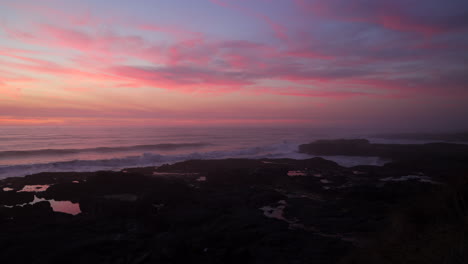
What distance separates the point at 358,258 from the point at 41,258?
9855mm

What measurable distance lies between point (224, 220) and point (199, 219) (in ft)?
4.04

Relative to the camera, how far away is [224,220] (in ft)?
40.8

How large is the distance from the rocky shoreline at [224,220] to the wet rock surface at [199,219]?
43 millimetres

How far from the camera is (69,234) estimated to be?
10.7 meters

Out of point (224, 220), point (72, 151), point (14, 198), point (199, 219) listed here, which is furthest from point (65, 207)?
point (72, 151)

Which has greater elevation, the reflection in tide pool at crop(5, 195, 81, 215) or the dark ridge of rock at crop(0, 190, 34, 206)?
the dark ridge of rock at crop(0, 190, 34, 206)

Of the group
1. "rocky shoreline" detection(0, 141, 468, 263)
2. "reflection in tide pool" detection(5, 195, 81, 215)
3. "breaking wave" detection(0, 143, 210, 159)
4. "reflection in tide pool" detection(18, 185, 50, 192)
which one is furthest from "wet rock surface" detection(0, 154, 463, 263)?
"breaking wave" detection(0, 143, 210, 159)

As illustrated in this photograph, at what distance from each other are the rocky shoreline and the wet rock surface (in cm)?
4

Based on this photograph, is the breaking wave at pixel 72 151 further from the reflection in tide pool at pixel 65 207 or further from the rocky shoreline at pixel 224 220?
the reflection in tide pool at pixel 65 207

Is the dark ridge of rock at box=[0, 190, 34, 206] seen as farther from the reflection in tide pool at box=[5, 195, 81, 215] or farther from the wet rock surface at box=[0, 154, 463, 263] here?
the reflection in tide pool at box=[5, 195, 81, 215]

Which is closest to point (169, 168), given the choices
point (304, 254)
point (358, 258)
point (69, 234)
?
Answer: point (69, 234)

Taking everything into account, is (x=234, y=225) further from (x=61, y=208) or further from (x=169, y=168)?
(x=169, y=168)

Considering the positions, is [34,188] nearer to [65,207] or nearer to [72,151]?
[65,207]

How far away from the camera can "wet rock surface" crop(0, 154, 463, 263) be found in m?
9.23
